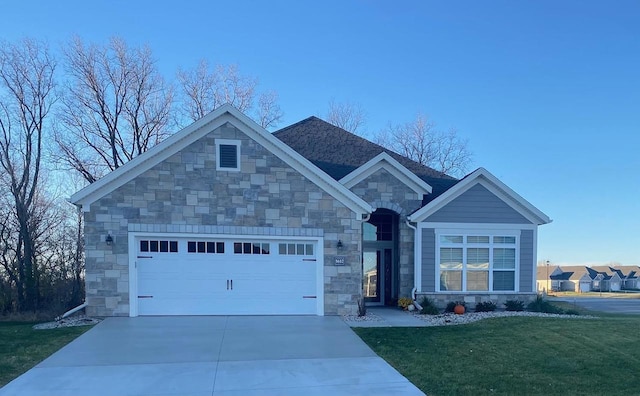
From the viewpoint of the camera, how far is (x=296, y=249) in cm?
1131

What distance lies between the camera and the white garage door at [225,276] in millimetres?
10695

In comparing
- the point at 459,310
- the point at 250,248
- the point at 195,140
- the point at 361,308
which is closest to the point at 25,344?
the point at 250,248

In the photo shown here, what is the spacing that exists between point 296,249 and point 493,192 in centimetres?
683

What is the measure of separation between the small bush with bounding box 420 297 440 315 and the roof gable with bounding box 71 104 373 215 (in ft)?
11.6

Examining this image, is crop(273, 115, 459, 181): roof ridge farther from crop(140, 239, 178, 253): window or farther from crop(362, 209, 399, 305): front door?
crop(140, 239, 178, 253): window

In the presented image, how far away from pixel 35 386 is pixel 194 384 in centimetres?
223

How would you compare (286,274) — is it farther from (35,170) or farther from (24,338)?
(35,170)

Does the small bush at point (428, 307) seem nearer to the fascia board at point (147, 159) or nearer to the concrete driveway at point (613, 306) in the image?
the fascia board at point (147, 159)

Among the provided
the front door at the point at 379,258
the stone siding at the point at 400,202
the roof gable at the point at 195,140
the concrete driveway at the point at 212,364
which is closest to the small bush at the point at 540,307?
the stone siding at the point at 400,202

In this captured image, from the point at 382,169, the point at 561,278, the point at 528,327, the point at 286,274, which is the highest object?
the point at 382,169

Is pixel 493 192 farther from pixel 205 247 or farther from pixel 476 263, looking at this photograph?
pixel 205 247

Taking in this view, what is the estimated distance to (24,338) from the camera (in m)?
8.55

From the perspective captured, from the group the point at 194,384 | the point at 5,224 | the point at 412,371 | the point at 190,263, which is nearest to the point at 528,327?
the point at 412,371


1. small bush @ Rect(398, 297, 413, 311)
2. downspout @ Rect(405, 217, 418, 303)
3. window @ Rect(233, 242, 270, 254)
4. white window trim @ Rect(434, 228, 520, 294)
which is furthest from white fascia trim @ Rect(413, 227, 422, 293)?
window @ Rect(233, 242, 270, 254)
